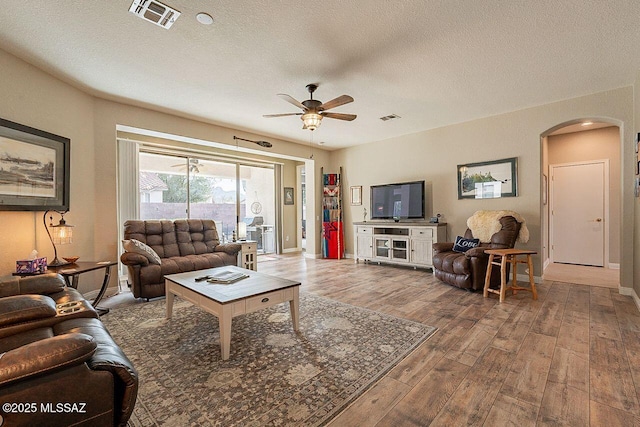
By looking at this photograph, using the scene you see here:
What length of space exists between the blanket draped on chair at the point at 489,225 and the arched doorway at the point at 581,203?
4.30 ft

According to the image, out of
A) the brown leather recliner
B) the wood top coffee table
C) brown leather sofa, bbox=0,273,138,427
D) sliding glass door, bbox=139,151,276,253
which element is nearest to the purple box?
the wood top coffee table

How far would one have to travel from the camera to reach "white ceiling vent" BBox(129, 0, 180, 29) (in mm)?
2216

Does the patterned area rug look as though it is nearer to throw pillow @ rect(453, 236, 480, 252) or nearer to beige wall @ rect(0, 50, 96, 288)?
beige wall @ rect(0, 50, 96, 288)

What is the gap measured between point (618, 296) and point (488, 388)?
342 cm

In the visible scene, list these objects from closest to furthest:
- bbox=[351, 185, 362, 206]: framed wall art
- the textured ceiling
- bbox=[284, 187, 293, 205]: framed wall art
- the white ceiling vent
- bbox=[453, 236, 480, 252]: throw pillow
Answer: the white ceiling vent, the textured ceiling, bbox=[453, 236, 480, 252]: throw pillow, bbox=[351, 185, 362, 206]: framed wall art, bbox=[284, 187, 293, 205]: framed wall art

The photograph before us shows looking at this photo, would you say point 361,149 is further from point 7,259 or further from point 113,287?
point 7,259

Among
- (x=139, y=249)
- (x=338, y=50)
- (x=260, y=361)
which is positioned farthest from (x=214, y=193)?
(x=260, y=361)

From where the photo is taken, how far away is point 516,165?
4.73 metres

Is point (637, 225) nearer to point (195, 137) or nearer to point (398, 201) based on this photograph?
point (398, 201)

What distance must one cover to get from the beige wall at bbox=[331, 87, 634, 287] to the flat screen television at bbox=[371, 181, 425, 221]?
0.27 m

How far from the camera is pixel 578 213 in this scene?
586 cm

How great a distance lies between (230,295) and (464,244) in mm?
3699

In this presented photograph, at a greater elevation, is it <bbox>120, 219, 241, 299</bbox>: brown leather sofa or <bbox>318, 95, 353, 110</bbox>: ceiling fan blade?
<bbox>318, 95, 353, 110</bbox>: ceiling fan blade

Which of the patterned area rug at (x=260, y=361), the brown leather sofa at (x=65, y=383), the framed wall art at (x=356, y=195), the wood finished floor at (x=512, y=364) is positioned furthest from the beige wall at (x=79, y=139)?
the framed wall art at (x=356, y=195)
